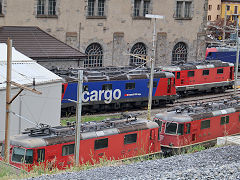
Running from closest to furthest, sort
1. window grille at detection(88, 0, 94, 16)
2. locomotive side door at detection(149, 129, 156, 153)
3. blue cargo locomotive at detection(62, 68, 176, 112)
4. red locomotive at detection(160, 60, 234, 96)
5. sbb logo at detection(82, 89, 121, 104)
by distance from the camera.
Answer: locomotive side door at detection(149, 129, 156, 153)
blue cargo locomotive at detection(62, 68, 176, 112)
sbb logo at detection(82, 89, 121, 104)
red locomotive at detection(160, 60, 234, 96)
window grille at detection(88, 0, 94, 16)

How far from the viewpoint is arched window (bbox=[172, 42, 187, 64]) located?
60.0 m

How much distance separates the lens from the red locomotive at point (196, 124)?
97.8 ft

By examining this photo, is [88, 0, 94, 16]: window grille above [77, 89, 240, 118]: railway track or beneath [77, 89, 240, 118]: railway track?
above

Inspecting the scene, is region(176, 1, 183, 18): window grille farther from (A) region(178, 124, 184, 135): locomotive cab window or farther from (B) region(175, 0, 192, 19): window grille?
(A) region(178, 124, 184, 135): locomotive cab window

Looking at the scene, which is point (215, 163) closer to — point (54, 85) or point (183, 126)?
point (183, 126)

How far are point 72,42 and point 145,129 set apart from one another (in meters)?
25.1

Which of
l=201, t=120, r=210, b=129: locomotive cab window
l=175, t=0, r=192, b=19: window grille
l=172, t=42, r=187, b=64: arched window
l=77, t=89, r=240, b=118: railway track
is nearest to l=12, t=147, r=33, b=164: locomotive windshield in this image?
l=201, t=120, r=210, b=129: locomotive cab window

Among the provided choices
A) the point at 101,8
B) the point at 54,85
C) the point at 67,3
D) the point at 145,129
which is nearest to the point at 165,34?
the point at 101,8

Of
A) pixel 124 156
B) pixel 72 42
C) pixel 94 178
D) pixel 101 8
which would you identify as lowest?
pixel 124 156

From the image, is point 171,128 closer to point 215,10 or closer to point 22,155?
point 22,155

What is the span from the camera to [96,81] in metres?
38.9

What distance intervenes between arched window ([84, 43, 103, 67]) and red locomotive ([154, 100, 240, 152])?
71.2 ft

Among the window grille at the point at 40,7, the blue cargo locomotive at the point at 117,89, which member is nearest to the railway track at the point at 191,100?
the blue cargo locomotive at the point at 117,89

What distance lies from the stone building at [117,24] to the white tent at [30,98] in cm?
1489
